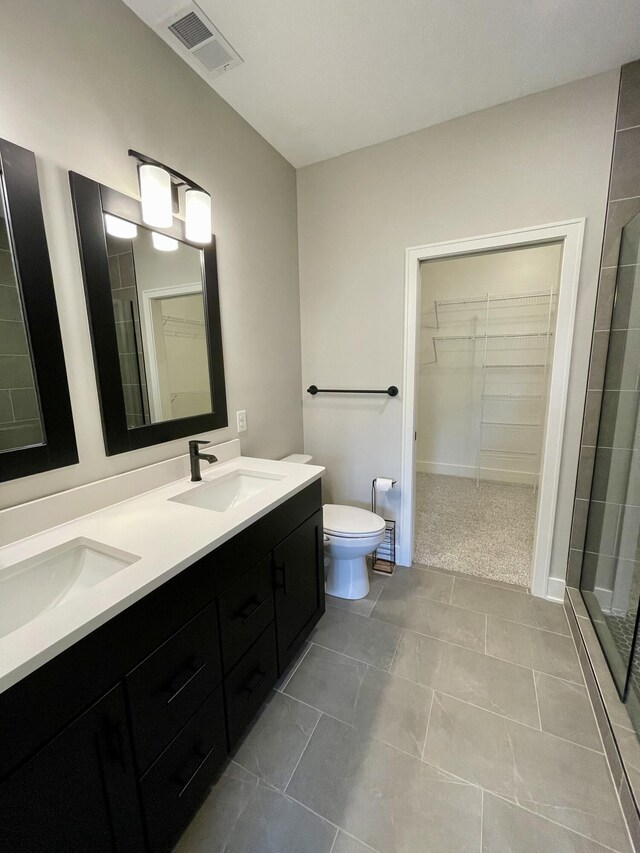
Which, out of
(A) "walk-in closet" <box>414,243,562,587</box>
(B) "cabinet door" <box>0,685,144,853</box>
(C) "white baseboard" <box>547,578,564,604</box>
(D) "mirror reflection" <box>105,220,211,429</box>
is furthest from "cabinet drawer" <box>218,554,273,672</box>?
(A) "walk-in closet" <box>414,243,562,587</box>

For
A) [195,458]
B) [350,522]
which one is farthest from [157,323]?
[350,522]

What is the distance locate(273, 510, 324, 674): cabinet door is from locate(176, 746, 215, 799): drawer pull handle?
423mm

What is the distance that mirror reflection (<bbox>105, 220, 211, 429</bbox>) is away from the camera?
1.29m

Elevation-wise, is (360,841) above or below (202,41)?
below

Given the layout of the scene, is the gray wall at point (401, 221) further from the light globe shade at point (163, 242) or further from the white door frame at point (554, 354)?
the light globe shade at point (163, 242)

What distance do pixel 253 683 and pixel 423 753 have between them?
65cm

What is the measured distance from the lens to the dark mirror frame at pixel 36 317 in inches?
38.4

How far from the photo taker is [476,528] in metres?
2.84

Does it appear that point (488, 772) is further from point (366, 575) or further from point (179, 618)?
point (179, 618)

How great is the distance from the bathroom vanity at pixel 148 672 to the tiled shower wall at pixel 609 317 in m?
1.52

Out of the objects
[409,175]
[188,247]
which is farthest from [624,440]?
[188,247]

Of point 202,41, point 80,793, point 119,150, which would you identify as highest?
point 202,41

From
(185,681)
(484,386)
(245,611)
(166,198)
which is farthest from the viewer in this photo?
(484,386)

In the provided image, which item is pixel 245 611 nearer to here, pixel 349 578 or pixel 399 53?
pixel 349 578
